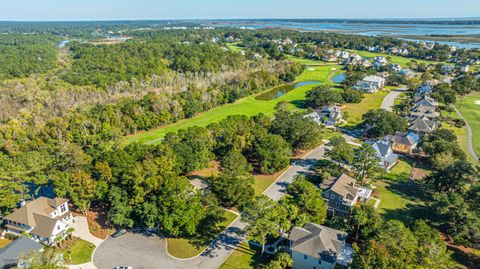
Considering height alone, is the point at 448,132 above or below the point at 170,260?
above

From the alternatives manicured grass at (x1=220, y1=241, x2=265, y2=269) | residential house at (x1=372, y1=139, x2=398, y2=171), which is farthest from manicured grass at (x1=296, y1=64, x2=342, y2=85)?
manicured grass at (x1=220, y1=241, x2=265, y2=269)

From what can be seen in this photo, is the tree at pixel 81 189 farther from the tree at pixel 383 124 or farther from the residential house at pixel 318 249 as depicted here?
the tree at pixel 383 124

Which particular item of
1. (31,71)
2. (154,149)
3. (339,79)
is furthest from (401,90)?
(31,71)

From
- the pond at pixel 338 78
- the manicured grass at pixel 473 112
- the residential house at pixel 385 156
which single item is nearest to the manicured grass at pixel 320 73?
the pond at pixel 338 78

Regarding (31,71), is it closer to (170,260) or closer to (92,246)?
(92,246)

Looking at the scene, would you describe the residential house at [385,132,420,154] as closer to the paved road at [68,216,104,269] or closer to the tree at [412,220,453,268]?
the tree at [412,220,453,268]

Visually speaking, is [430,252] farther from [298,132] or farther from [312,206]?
[298,132]
